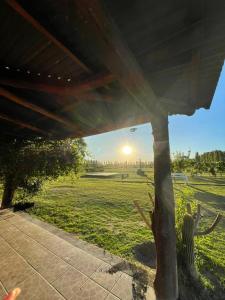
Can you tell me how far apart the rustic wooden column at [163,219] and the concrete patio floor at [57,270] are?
34 cm

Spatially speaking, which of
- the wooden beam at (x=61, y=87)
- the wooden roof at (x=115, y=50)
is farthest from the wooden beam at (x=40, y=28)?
the wooden beam at (x=61, y=87)

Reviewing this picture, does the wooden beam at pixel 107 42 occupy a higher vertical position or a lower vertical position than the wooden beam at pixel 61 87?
lower

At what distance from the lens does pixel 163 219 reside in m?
2.75

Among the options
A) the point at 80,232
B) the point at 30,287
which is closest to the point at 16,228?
the point at 80,232

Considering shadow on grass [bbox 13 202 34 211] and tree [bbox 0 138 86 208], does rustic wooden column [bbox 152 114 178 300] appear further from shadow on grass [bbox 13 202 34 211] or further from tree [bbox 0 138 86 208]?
shadow on grass [bbox 13 202 34 211]

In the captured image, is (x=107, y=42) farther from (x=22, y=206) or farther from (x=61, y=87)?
(x=22, y=206)

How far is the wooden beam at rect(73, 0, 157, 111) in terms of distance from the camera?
109 cm

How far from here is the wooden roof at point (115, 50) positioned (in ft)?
4.18

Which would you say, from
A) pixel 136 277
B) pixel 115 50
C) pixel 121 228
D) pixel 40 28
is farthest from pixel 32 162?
pixel 115 50

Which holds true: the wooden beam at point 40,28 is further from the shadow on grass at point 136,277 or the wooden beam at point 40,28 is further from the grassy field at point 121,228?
the grassy field at point 121,228

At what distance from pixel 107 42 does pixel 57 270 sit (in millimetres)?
3830

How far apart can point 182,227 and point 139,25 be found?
3964 mm

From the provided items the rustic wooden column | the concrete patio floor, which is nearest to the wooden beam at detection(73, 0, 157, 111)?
the rustic wooden column

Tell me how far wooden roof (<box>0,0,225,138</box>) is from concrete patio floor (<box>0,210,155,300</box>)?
2.83m
